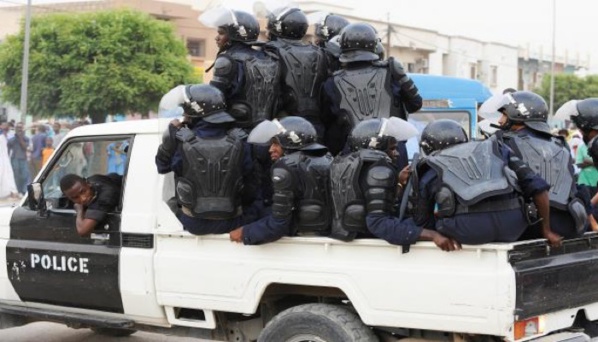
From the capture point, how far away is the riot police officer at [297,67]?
246 inches

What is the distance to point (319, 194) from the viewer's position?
4961 mm

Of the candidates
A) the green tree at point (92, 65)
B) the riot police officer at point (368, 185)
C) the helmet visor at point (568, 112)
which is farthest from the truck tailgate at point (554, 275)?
the green tree at point (92, 65)

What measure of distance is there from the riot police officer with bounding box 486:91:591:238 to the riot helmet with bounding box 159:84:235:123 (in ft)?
5.68

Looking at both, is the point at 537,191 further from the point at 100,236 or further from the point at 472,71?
the point at 472,71

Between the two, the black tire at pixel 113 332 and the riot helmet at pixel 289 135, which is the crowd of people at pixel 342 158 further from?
the black tire at pixel 113 332

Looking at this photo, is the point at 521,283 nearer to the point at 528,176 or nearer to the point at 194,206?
the point at 528,176

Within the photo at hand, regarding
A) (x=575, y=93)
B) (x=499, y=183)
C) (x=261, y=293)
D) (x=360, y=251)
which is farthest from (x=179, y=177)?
(x=575, y=93)

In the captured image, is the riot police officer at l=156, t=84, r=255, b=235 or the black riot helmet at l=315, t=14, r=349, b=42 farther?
the black riot helmet at l=315, t=14, r=349, b=42

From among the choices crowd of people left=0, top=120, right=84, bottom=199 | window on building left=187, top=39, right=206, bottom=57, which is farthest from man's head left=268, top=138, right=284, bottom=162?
window on building left=187, top=39, right=206, bottom=57

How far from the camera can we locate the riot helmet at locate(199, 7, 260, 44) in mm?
6195

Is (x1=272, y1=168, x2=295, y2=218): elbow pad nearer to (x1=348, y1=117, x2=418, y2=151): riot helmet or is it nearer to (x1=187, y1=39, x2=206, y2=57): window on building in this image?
(x1=348, y1=117, x2=418, y2=151): riot helmet

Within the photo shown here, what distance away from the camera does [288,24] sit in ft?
20.9

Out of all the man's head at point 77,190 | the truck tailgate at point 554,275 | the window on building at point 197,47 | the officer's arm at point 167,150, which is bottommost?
the truck tailgate at point 554,275

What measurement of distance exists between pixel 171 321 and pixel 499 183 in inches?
91.8
